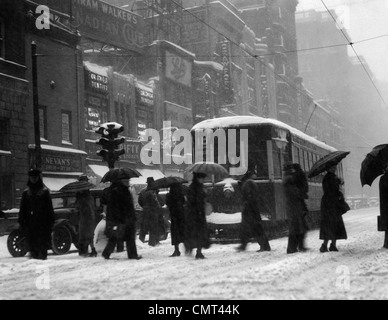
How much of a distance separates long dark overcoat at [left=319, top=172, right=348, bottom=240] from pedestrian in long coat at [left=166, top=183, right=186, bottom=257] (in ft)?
9.45

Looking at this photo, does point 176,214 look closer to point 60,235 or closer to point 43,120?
point 60,235

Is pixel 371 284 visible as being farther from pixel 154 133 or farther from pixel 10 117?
pixel 154 133

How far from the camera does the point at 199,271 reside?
28.6 feet

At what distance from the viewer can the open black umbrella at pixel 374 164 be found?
11703 millimetres

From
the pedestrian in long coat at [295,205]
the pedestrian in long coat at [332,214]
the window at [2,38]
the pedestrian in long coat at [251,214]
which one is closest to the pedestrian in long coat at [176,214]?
the pedestrian in long coat at [251,214]

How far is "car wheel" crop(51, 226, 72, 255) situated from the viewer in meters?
14.3

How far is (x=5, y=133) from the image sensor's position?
24.1m

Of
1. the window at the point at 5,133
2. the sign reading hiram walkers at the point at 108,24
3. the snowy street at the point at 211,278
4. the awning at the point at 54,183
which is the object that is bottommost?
the snowy street at the point at 211,278

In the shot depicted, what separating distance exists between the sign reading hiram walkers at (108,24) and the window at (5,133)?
9.93m

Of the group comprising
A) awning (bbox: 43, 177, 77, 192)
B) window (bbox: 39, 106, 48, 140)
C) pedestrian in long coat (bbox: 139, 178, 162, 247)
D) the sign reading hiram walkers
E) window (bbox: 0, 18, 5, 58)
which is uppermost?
the sign reading hiram walkers

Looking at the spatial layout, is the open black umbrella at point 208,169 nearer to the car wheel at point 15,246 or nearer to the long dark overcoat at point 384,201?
the long dark overcoat at point 384,201

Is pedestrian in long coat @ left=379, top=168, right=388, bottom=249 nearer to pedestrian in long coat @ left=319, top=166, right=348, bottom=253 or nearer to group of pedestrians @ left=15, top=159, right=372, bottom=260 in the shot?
group of pedestrians @ left=15, top=159, right=372, bottom=260

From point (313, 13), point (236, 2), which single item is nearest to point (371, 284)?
point (236, 2)

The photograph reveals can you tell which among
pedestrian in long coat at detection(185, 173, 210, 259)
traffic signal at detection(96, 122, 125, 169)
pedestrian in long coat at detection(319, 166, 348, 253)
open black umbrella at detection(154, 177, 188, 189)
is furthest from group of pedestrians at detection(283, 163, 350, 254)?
traffic signal at detection(96, 122, 125, 169)
